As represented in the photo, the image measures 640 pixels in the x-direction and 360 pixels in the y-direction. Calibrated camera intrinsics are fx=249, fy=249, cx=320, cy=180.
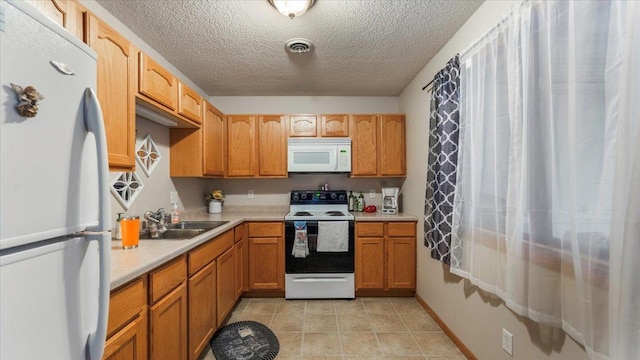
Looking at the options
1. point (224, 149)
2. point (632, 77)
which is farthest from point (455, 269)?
point (224, 149)

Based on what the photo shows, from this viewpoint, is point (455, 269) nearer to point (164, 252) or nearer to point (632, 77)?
point (632, 77)

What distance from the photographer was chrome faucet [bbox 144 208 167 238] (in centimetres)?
183

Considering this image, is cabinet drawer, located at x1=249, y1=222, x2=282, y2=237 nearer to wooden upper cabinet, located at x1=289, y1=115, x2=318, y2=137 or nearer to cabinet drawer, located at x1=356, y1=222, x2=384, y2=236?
cabinet drawer, located at x1=356, y1=222, x2=384, y2=236

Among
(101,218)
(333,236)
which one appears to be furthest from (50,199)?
(333,236)

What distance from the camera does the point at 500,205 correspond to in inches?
54.2

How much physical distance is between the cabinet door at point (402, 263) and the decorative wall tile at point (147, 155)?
8.14 ft

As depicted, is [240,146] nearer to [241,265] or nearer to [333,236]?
[241,265]

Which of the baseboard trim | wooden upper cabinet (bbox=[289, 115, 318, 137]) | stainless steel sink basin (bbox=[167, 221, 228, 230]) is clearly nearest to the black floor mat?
stainless steel sink basin (bbox=[167, 221, 228, 230])

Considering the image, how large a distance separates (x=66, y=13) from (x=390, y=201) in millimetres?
2954

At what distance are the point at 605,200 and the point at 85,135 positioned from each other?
1644mm

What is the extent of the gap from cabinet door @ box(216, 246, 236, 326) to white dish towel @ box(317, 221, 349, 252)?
0.90 metres

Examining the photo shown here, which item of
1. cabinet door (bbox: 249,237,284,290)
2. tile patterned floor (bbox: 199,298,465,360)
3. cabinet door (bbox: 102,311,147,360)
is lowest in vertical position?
tile patterned floor (bbox: 199,298,465,360)

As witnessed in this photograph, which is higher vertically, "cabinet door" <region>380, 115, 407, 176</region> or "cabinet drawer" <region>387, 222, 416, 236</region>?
"cabinet door" <region>380, 115, 407, 176</region>

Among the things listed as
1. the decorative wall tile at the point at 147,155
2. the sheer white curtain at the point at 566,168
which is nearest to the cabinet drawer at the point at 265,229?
the decorative wall tile at the point at 147,155
